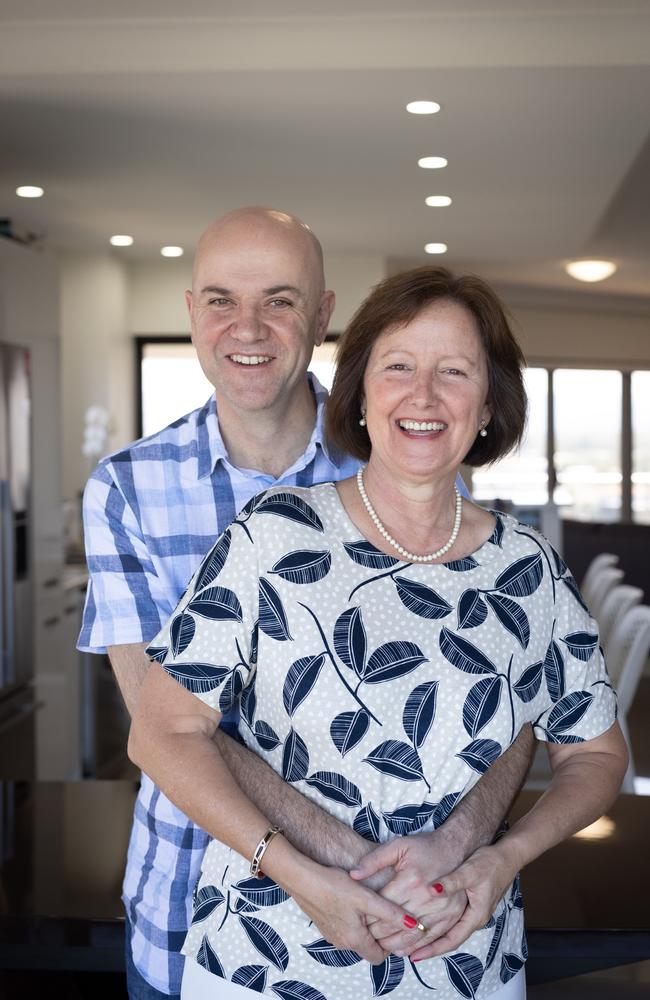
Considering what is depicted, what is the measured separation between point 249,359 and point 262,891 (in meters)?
0.75

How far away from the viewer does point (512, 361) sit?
1.53m

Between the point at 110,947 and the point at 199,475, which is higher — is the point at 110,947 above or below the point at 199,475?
below

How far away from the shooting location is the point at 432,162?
5070 millimetres

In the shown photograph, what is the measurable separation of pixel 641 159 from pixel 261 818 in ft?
16.5

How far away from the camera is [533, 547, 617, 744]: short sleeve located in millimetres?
1440

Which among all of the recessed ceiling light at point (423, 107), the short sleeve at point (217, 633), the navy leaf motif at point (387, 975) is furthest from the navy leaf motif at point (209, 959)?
the recessed ceiling light at point (423, 107)

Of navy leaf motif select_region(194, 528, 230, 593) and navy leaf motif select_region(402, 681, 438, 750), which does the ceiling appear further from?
navy leaf motif select_region(402, 681, 438, 750)

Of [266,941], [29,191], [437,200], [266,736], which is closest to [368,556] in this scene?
[266,736]

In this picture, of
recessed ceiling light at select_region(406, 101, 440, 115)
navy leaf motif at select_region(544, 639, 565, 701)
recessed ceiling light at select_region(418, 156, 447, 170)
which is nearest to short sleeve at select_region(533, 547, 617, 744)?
navy leaf motif at select_region(544, 639, 565, 701)

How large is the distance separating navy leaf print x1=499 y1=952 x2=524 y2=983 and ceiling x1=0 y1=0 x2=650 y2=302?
3.01 meters

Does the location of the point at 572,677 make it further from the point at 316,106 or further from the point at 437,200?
the point at 437,200

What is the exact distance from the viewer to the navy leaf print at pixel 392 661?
4.33ft

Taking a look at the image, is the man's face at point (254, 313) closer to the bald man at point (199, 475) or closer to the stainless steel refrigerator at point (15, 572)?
the bald man at point (199, 475)

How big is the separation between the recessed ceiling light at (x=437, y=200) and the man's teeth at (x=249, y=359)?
14.6ft
